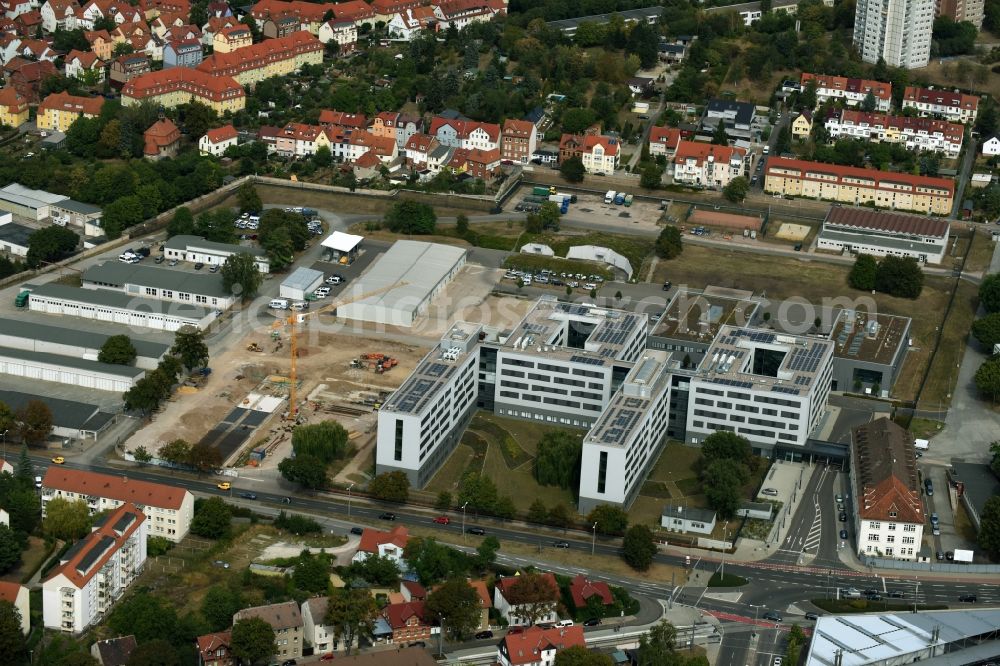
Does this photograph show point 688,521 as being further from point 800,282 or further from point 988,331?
point 800,282

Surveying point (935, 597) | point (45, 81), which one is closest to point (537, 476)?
point (935, 597)

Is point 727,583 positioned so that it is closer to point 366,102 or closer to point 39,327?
point 39,327

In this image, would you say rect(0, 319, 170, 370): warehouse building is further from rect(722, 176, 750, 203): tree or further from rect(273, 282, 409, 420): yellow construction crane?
rect(722, 176, 750, 203): tree

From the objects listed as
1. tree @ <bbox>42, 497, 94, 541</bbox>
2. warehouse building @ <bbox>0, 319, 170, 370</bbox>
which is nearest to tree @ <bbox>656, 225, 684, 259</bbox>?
warehouse building @ <bbox>0, 319, 170, 370</bbox>

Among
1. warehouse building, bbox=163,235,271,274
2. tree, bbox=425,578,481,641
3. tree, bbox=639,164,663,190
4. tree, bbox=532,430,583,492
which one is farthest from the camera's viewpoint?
tree, bbox=639,164,663,190

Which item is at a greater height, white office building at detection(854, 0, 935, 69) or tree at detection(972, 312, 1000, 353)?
white office building at detection(854, 0, 935, 69)

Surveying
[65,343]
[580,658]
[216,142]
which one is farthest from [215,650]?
[216,142]
